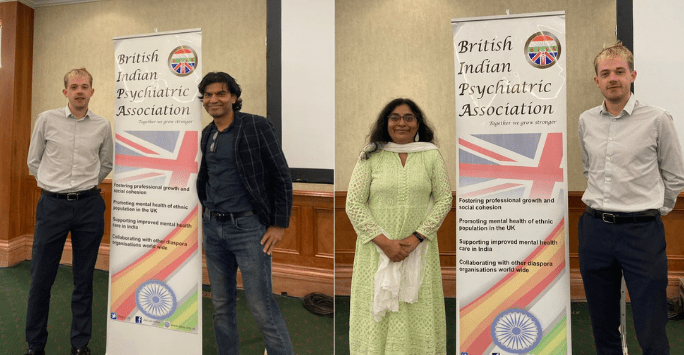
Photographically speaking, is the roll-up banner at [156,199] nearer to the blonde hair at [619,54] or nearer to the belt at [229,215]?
the belt at [229,215]

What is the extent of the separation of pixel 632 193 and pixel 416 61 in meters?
1.41

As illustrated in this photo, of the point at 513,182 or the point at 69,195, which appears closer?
the point at 513,182

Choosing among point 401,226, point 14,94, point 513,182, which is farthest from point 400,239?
point 14,94

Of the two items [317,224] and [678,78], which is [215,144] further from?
[678,78]

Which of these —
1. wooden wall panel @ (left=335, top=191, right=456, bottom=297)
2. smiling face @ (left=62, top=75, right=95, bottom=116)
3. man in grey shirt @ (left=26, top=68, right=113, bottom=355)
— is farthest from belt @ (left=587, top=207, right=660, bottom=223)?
smiling face @ (left=62, top=75, right=95, bottom=116)

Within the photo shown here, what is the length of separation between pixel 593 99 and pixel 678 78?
0.63 meters

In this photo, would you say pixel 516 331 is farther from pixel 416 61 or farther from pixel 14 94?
pixel 14 94

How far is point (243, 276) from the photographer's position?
6.96 ft

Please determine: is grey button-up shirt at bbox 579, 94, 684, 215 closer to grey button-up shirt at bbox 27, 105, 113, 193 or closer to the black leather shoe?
grey button-up shirt at bbox 27, 105, 113, 193

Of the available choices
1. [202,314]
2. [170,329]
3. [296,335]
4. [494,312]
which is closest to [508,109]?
[494,312]

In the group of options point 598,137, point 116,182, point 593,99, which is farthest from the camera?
point 116,182

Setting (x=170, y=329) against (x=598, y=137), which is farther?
(x=170, y=329)

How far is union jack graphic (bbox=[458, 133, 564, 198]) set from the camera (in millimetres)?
2084

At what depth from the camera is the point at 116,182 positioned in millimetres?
2572
